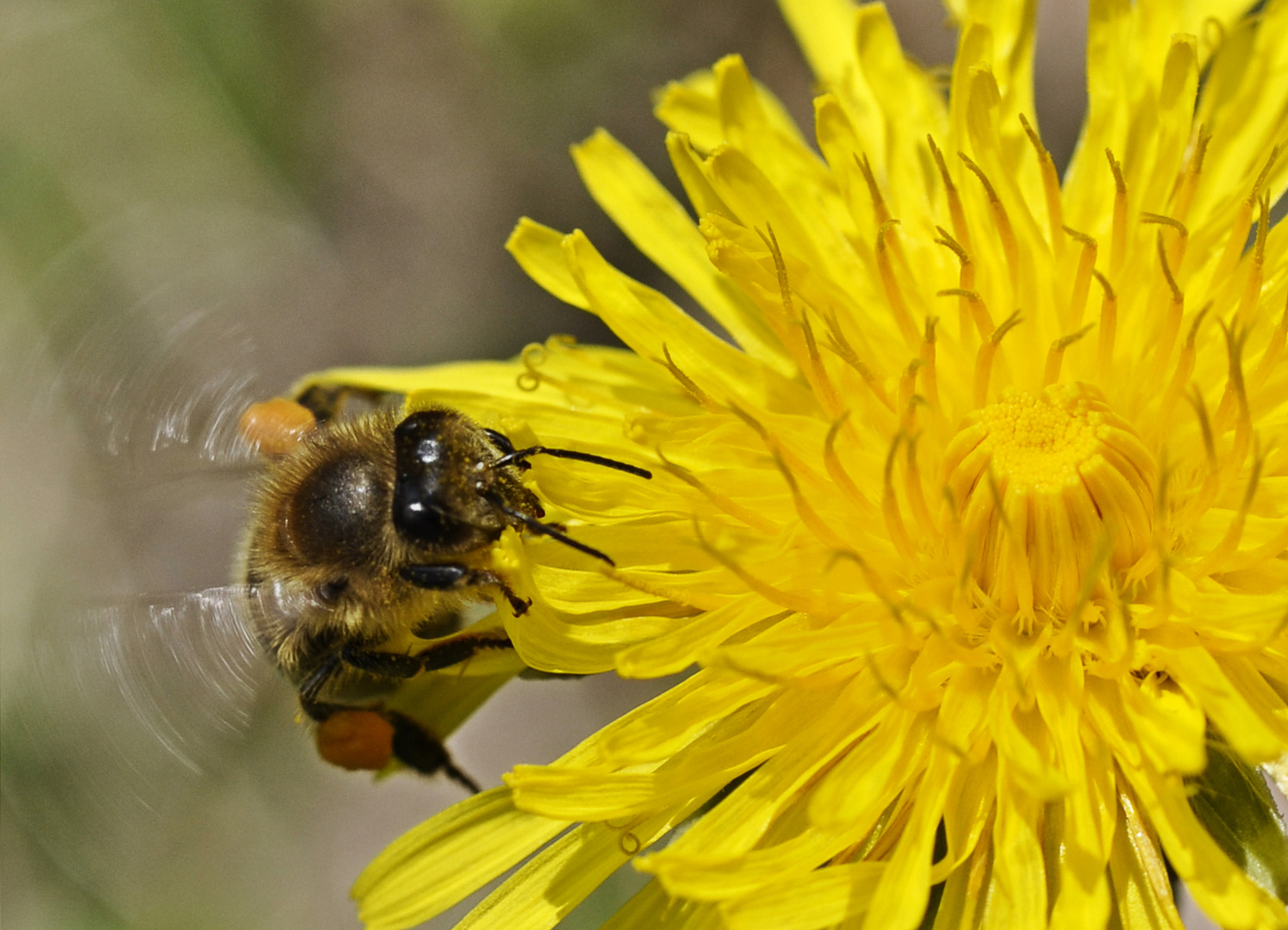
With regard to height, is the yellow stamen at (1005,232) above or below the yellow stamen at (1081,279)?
above

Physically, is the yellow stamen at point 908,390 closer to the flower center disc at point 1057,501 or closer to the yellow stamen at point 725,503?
the flower center disc at point 1057,501

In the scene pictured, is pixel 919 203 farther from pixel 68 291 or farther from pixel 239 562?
pixel 68 291

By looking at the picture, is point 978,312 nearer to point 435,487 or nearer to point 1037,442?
point 1037,442

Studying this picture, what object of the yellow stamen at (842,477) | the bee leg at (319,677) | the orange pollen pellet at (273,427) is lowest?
the yellow stamen at (842,477)

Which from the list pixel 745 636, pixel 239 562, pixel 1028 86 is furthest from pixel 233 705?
pixel 1028 86

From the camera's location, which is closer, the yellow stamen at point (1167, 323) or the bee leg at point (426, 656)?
the yellow stamen at point (1167, 323)

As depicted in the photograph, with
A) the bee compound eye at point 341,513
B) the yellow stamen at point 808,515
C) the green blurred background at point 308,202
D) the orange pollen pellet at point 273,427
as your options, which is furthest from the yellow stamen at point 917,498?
the green blurred background at point 308,202

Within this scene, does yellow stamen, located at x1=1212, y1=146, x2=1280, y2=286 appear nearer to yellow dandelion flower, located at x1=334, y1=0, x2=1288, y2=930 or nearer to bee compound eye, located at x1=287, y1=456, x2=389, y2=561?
yellow dandelion flower, located at x1=334, y1=0, x2=1288, y2=930

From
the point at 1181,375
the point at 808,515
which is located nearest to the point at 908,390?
the point at 808,515
